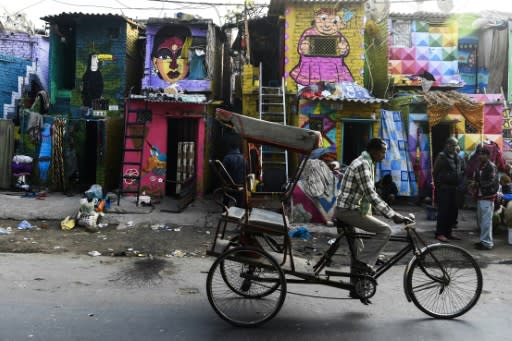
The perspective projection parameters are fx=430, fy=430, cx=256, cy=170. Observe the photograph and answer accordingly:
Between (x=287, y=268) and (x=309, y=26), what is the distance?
1116 cm

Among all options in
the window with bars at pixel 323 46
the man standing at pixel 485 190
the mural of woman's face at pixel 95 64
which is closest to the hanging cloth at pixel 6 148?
the mural of woman's face at pixel 95 64

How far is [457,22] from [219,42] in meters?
8.62

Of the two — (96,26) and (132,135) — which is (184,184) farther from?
(96,26)

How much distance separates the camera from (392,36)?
1537cm

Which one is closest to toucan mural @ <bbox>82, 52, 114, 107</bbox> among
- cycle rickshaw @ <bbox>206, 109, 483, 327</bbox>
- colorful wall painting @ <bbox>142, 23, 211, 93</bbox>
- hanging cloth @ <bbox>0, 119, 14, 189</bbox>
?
colorful wall painting @ <bbox>142, 23, 211, 93</bbox>

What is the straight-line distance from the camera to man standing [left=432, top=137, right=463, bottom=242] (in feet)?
28.7

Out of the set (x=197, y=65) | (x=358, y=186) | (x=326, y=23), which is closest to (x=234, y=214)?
(x=358, y=186)

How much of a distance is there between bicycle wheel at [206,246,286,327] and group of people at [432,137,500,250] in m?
5.22

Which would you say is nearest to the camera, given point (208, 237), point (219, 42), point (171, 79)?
point (208, 237)

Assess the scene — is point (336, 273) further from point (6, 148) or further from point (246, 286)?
point (6, 148)

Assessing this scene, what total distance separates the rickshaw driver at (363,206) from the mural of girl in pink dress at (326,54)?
31.3 feet

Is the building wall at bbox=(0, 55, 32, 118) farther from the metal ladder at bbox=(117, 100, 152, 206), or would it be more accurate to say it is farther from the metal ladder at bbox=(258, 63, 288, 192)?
the metal ladder at bbox=(258, 63, 288, 192)

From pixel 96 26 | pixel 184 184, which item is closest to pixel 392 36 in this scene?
pixel 184 184

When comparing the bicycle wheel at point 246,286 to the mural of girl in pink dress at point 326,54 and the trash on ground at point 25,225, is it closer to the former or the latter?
the trash on ground at point 25,225
